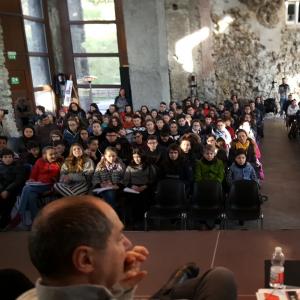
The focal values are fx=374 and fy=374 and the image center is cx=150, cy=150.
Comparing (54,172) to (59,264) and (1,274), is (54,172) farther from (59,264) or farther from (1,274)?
(59,264)

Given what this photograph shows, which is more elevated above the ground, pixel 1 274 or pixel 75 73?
pixel 75 73

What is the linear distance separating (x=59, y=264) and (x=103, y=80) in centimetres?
1355

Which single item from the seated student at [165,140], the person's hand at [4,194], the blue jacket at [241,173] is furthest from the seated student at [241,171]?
the person's hand at [4,194]

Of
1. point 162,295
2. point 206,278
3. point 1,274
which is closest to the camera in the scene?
point 206,278

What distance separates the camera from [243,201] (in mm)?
4852

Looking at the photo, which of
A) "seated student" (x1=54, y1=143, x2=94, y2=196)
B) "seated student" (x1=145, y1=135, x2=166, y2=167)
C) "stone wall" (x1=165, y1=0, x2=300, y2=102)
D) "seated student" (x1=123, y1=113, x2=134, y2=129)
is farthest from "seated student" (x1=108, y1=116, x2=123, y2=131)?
"stone wall" (x1=165, y1=0, x2=300, y2=102)

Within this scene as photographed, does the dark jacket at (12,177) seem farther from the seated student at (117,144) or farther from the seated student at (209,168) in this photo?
the seated student at (209,168)

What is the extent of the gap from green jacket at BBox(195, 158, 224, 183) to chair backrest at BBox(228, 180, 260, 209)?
0.46 meters

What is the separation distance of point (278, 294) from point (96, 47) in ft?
41.4

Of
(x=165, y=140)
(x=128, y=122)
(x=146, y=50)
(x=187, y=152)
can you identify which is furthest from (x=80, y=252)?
(x=146, y=50)

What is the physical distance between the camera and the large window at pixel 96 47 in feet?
43.7

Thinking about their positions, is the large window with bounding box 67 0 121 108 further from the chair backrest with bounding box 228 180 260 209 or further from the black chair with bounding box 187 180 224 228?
the chair backrest with bounding box 228 180 260 209

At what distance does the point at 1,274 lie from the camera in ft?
6.37

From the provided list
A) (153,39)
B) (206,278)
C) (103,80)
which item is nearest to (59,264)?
(206,278)
